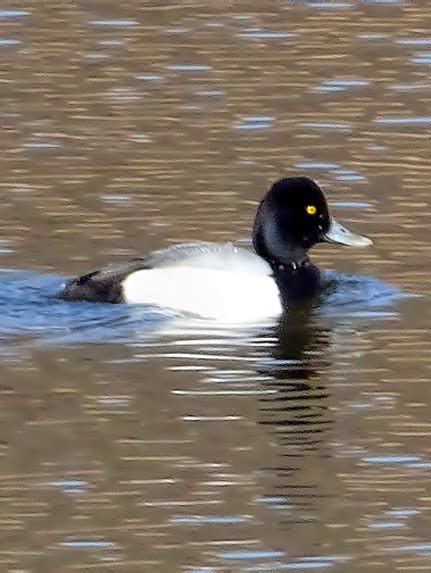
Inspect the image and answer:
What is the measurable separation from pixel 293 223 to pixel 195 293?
90 centimetres

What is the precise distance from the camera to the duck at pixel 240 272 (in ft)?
36.4

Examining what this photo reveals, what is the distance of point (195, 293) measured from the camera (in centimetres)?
1116

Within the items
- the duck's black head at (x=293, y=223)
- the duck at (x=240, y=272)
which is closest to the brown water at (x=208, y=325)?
the duck at (x=240, y=272)

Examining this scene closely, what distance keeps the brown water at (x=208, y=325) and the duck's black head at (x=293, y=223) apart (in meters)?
0.28

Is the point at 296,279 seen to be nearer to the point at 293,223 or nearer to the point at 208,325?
the point at 293,223

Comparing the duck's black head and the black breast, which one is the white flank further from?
the duck's black head

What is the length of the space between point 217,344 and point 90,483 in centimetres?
223

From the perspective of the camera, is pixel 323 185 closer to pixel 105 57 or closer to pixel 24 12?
pixel 105 57

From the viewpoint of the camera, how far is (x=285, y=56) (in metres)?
16.1

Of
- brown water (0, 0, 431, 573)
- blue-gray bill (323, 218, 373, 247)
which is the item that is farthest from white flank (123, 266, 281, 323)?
blue-gray bill (323, 218, 373, 247)

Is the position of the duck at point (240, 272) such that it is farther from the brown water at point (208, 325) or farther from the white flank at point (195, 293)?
the brown water at point (208, 325)

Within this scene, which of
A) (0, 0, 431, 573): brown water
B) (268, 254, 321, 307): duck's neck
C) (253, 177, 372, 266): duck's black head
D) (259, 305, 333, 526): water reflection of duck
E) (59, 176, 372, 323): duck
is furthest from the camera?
(253, 177, 372, 266): duck's black head

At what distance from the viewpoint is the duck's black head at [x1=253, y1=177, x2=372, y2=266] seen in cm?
1171

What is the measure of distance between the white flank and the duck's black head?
22.0 inches
